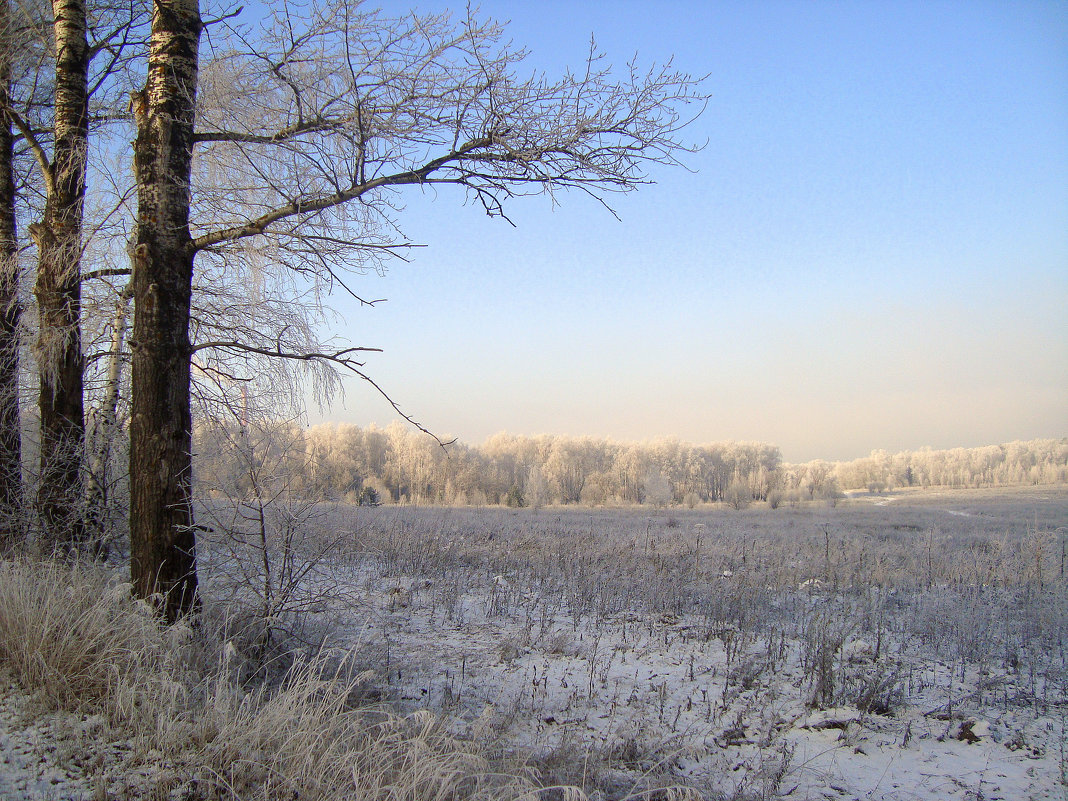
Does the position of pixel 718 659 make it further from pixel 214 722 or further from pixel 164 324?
pixel 164 324

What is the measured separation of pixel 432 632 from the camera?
640 cm

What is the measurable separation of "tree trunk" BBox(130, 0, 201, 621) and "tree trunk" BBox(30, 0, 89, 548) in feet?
8.19

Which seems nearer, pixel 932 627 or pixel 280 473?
pixel 280 473

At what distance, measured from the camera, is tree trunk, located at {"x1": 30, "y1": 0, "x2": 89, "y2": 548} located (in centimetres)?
617

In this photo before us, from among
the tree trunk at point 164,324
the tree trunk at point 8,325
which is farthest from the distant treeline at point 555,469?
the tree trunk at point 8,325

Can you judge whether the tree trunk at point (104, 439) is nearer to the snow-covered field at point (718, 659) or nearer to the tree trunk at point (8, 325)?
the tree trunk at point (8, 325)

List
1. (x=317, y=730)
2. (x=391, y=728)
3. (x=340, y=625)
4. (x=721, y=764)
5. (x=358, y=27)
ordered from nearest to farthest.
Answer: (x=317, y=730) < (x=391, y=728) < (x=721, y=764) < (x=358, y=27) < (x=340, y=625)

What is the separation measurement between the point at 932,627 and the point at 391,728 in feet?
21.0

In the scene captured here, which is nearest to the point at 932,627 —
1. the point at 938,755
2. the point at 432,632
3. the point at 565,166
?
the point at 938,755

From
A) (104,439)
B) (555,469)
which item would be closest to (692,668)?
(104,439)

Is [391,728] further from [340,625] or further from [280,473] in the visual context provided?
[340,625]

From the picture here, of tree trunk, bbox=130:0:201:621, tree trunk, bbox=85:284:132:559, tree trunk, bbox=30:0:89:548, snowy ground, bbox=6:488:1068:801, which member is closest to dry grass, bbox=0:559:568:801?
snowy ground, bbox=6:488:1068:801

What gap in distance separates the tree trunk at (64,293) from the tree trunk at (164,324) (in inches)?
98.3

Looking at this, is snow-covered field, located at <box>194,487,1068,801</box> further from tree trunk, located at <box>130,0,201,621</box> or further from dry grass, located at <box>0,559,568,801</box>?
dry grass, located at <box>0,559,568,801</box>
